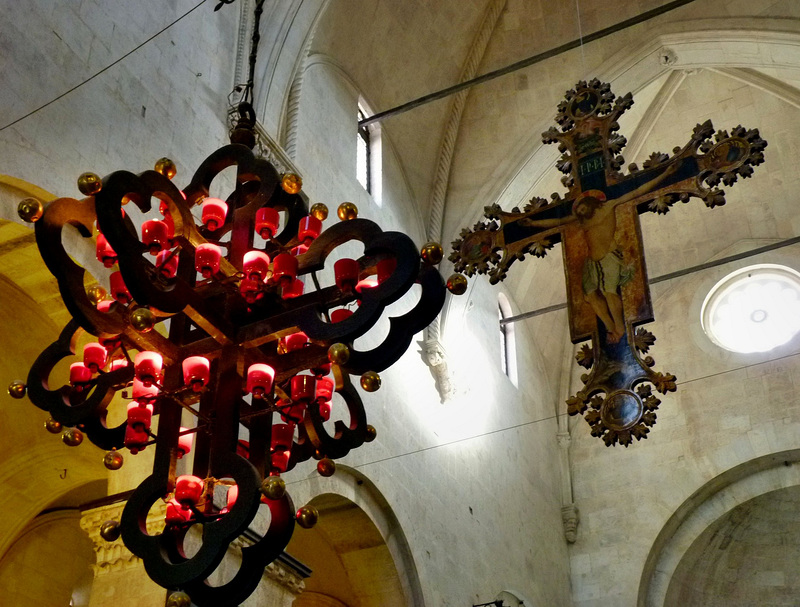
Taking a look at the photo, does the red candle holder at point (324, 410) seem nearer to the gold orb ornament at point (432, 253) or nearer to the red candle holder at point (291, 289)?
the red candle holder at point (291, 289)

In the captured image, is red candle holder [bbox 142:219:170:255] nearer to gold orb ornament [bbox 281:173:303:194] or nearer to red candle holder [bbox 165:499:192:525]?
gold orb ornament [bbox 281:173:303:194]

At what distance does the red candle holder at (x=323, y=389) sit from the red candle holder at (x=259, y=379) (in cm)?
37

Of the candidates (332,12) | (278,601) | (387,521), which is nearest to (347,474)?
(387,521)

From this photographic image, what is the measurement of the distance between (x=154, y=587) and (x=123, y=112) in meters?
3.25

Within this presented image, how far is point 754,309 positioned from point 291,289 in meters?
12.9

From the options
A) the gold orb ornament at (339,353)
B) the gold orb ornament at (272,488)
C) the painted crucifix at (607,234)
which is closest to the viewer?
the gold orb ornament at (272,488)

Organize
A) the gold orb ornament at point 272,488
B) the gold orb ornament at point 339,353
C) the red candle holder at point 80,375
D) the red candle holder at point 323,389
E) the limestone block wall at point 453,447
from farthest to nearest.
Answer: the limestone block wall at point 453,447 < the red candle holder at point 323,389 < the red candle holder at point 80,375 < the gold orb ornament at point 339,353 < the gold orb ornament at point 272,488

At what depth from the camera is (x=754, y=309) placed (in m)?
15.9

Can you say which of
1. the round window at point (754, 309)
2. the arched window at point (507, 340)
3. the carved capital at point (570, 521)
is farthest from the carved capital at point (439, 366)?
the round window at point (754, 309)

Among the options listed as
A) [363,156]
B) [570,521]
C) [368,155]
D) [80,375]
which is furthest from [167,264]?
[570,521]

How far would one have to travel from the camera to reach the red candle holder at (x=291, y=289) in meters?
4.34

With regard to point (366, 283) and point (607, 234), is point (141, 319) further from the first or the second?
point (607, 234)

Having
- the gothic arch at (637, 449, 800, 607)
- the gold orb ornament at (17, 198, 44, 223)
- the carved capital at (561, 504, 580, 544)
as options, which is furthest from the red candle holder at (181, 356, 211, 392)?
the carved capital at (561, 504, 580, 544)

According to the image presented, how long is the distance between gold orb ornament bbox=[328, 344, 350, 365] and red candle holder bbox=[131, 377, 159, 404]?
2.69ft
